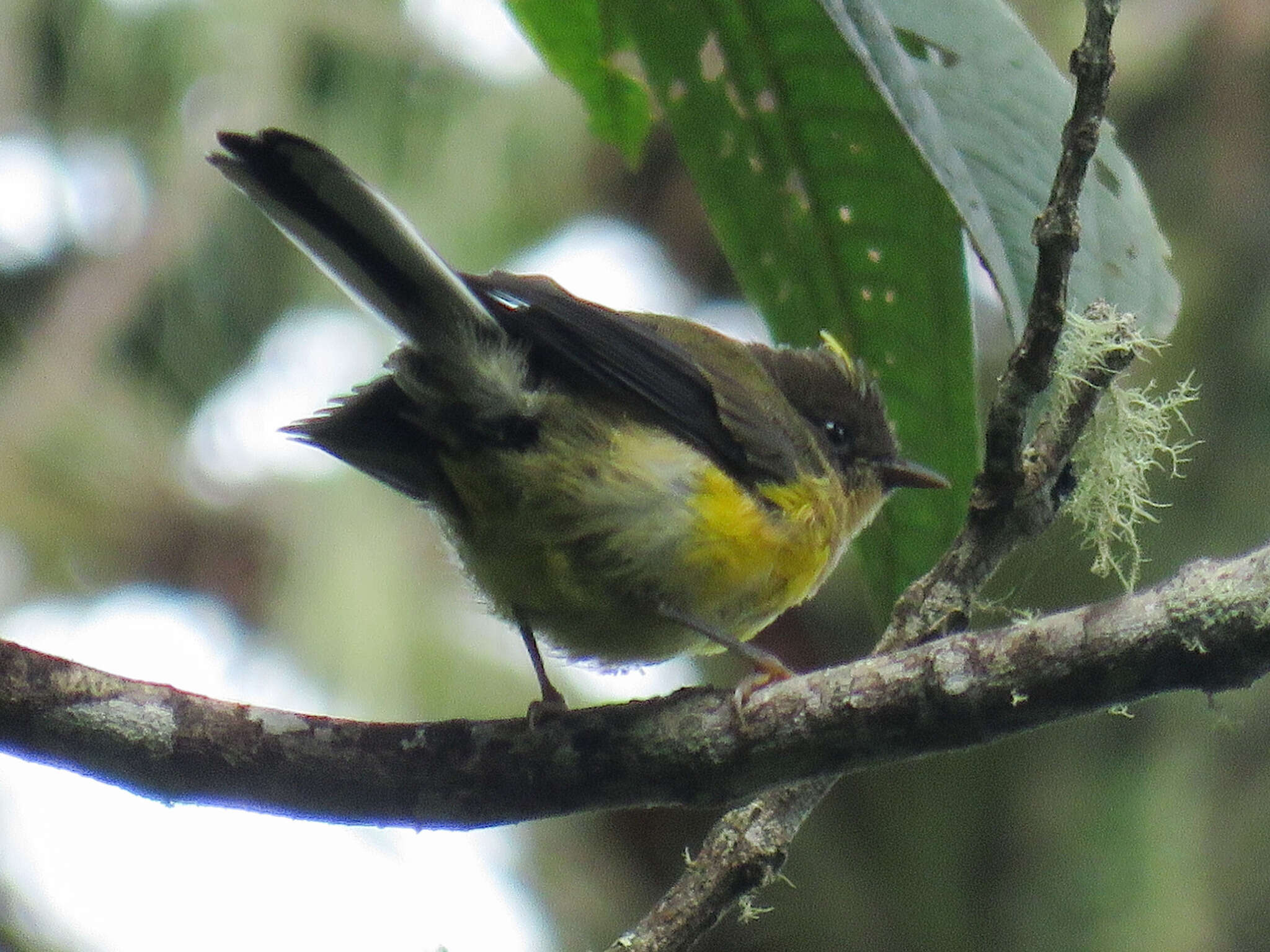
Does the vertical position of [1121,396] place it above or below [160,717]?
above

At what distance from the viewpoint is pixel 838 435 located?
345cm

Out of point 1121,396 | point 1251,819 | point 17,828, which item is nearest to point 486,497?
point 1121,396

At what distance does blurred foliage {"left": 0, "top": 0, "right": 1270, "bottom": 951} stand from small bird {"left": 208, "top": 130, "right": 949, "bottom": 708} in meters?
2.66

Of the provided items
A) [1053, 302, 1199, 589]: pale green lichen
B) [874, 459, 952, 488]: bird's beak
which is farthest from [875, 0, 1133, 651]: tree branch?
[874, 459, 952, 488]: bird's beak

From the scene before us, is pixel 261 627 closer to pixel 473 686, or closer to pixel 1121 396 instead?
pixel 473 686

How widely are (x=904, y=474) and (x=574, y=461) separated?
0.83 metres

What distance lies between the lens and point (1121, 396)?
2.17 m

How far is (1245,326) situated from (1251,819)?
7.28ft

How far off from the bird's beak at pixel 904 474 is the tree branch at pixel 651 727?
3.67ft

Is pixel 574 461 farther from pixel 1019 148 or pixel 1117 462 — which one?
pixel 1019 148

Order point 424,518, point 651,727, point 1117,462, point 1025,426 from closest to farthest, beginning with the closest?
point 1025,426 < point 651,727 < point 1117,462 < point 424,518

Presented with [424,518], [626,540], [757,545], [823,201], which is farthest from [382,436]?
[424,518]

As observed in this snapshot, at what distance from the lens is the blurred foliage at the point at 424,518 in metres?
6.14

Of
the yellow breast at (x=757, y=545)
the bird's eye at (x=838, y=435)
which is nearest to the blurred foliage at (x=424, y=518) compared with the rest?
the bird's eye at (x=838, y=435)
